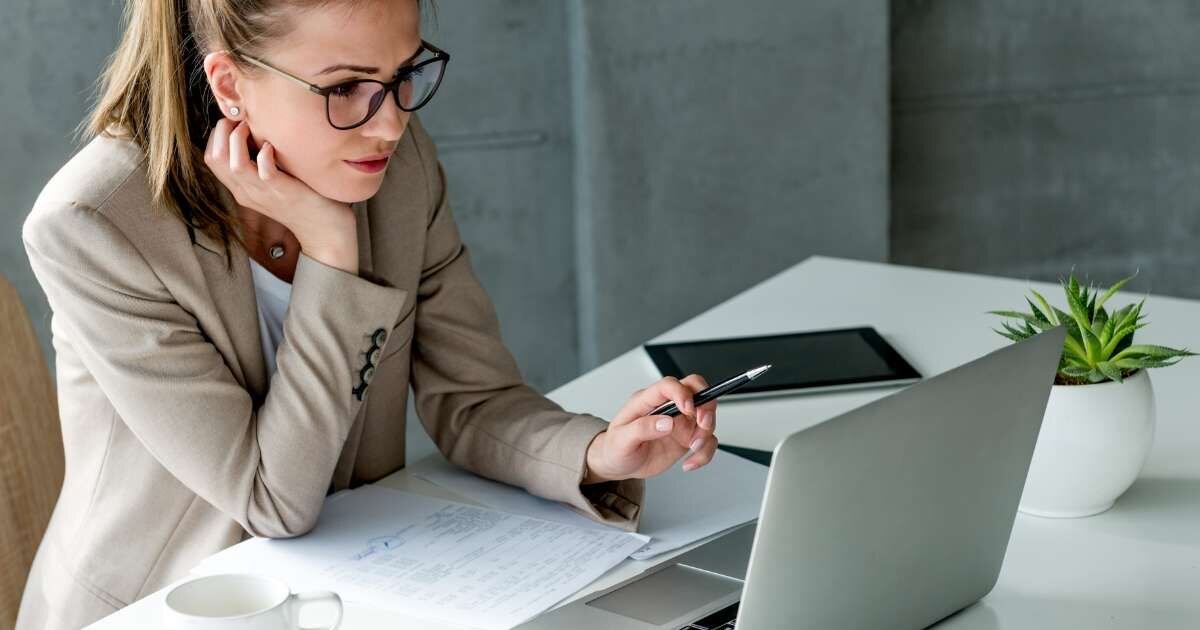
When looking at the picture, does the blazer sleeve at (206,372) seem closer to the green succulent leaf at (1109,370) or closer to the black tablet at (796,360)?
Answer: the black tablet at (796,360)

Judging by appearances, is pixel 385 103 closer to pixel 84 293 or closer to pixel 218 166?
pixel 218 166

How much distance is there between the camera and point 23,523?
155cm

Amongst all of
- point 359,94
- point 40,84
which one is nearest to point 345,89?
point 359,94

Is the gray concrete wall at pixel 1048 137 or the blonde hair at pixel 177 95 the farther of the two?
the gray concrete wall at pixel 1048 137

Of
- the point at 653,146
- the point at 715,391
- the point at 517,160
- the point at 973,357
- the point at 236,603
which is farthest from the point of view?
the point at 517,160

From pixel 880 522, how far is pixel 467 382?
27.8 inches

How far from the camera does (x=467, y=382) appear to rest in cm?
160

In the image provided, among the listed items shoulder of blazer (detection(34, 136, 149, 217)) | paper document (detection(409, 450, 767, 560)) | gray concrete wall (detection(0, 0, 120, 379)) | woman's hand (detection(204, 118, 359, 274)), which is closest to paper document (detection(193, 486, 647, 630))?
paper document (detection(409, 450, 767, 560))

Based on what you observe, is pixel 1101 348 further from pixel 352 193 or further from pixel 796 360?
pixel 352 193

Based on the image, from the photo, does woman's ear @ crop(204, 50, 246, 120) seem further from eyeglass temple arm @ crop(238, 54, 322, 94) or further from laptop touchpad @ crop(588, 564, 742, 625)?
laptop touchpad @ crop(588, 564, 742, 625)

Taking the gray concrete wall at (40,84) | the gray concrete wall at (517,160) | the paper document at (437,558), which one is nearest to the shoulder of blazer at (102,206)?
the paper document at (437,558)

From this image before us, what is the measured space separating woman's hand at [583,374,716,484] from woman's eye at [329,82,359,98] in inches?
16.2

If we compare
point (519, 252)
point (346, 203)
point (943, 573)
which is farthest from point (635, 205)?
point (943, 573)

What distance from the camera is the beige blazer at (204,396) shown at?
1325mm
